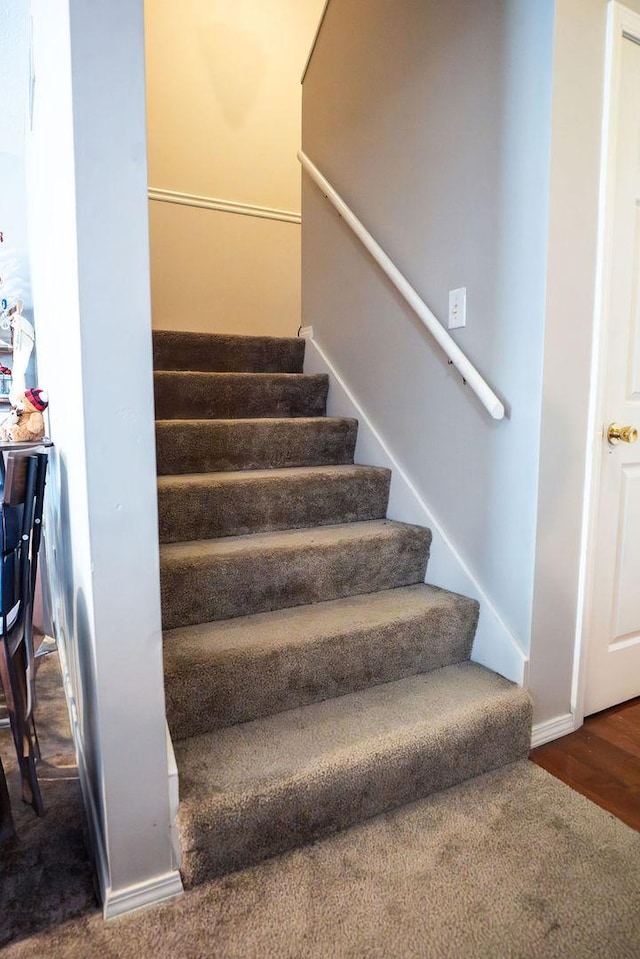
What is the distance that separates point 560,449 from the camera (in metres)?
1.49

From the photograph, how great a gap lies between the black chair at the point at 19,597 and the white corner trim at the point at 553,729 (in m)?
1.29

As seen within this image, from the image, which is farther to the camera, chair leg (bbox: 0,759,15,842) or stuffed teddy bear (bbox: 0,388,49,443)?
stuffed teddy bear (bbox: 0,388,49,443)

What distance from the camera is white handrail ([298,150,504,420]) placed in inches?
59.7

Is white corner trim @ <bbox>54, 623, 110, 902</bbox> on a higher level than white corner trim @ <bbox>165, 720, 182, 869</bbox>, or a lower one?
lower

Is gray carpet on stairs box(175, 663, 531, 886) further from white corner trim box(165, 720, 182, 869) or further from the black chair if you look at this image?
the black chair

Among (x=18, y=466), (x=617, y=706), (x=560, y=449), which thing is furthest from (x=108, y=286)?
(x=617, y=706)

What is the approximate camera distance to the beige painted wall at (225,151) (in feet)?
10.1

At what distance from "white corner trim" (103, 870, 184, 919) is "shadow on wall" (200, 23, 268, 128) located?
3.67m

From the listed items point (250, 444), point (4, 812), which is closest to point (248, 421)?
point (250, 444)

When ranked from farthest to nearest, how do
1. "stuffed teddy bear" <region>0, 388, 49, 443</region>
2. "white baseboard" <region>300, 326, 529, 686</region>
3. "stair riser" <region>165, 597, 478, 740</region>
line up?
"stuffed teddy bear" <region>0, 388, 49, 443</region> → "white baseboard" <region>300, 326, 529, 686</region> → "stair riser" <region>165, 597, 478, 740</region>

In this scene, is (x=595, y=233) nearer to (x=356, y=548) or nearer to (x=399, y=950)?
(x=356, y=548)

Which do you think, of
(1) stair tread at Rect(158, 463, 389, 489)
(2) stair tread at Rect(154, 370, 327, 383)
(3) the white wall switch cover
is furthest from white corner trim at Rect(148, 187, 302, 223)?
(3) the white wall switch cover

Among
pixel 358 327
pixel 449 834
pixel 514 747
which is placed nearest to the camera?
pixel 449 834

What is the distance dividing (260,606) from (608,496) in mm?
1104
